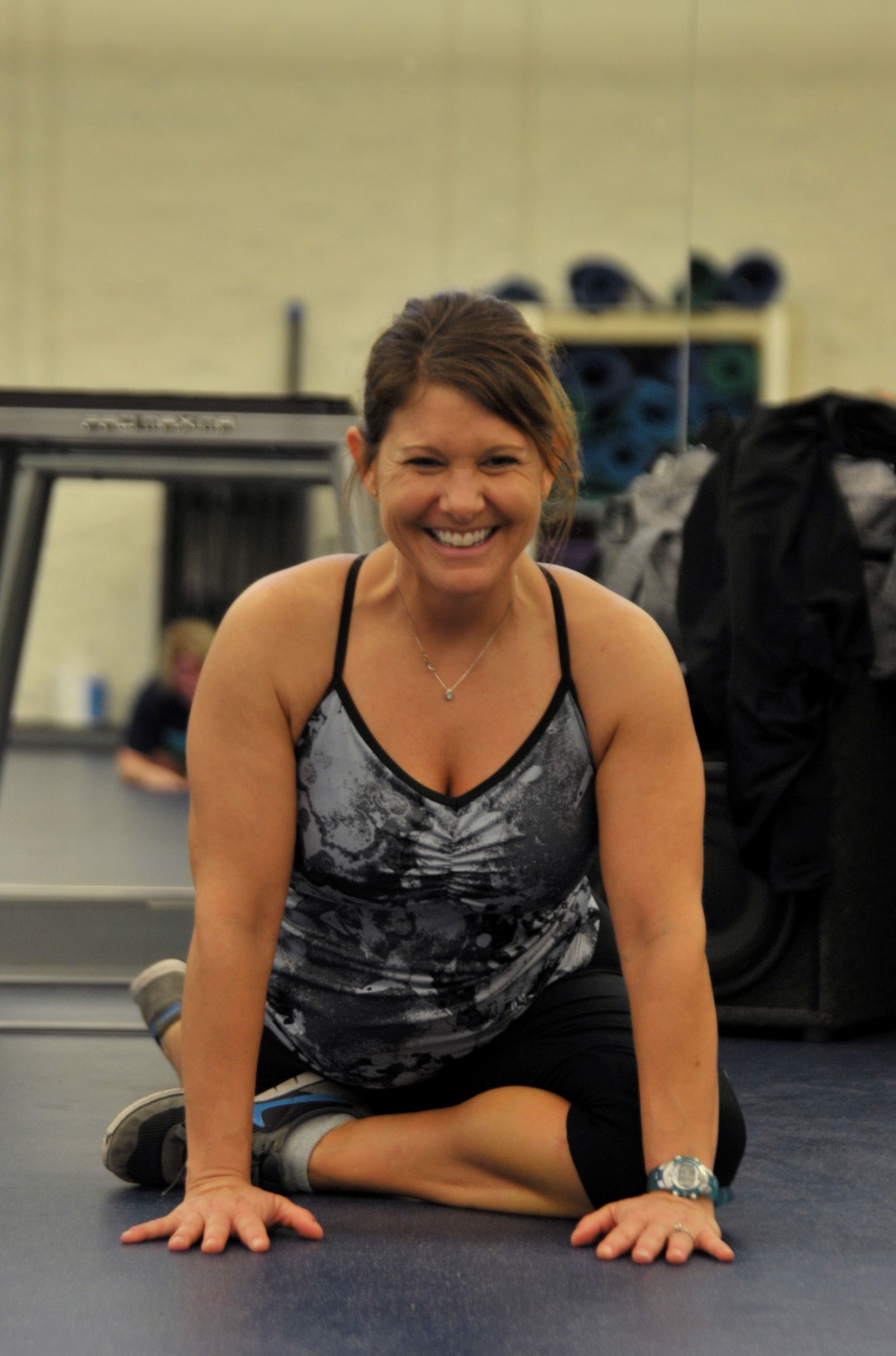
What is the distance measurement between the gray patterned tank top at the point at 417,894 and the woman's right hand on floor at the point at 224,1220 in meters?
0.16

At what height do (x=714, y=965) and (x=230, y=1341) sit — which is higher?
(x=230, y=1341)

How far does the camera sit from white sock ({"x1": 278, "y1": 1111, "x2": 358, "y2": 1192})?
1.29 m

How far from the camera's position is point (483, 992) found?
1276 mm

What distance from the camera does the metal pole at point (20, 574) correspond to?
2.41m

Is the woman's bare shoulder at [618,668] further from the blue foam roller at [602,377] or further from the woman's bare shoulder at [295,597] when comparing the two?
the blue foam roller at [602,377]

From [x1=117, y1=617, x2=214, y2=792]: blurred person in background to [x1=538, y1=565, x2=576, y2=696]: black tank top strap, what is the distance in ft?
13.7

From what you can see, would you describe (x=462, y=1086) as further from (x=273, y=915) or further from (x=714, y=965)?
(x=714, y=965)

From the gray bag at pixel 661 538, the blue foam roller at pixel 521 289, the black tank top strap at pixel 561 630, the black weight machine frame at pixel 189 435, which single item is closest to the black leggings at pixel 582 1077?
the black tank top strap at pixel 561 630

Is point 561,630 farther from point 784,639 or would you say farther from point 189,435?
point 189,435

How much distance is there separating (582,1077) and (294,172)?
596 cm

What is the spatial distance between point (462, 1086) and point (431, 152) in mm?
5799

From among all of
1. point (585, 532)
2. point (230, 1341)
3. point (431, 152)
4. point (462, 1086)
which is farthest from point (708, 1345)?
point (431, 152)

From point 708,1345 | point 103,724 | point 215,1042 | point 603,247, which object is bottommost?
point 103,724

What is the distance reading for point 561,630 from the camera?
1240mm
